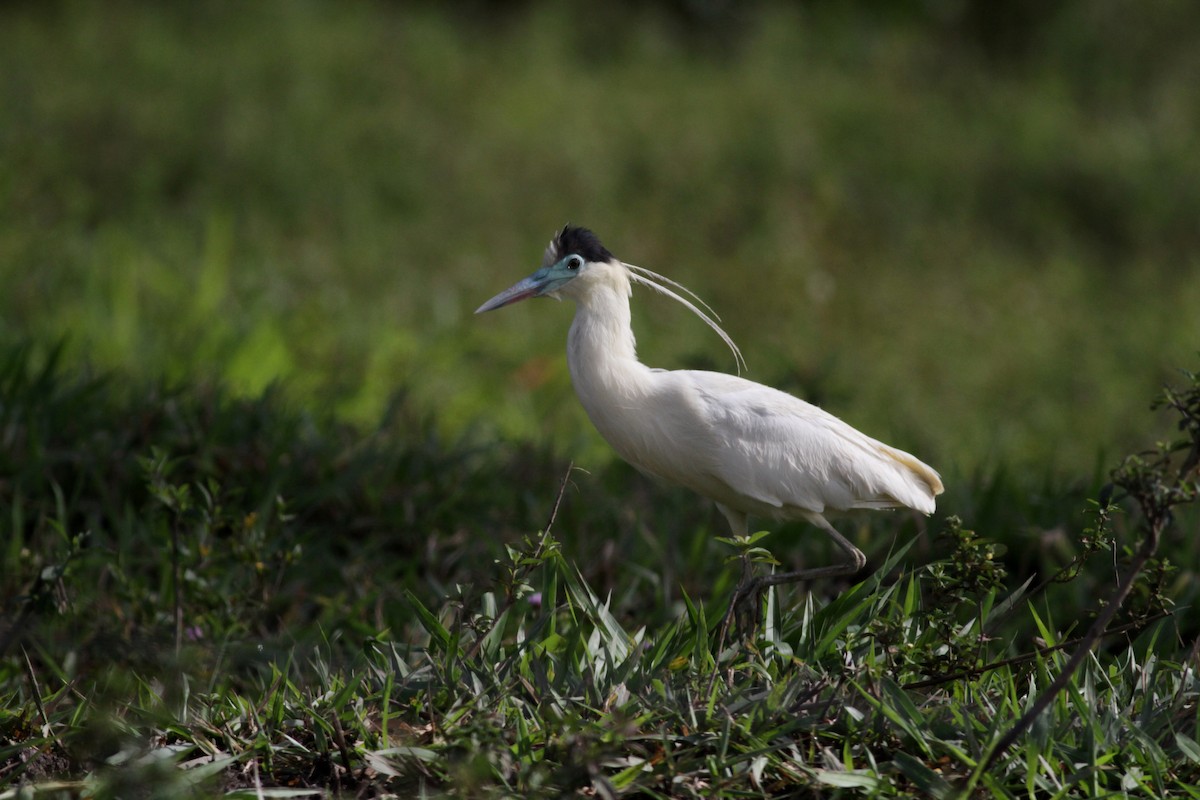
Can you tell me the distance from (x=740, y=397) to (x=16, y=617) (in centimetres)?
193

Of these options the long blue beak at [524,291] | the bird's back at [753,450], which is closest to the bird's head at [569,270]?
the long blue beak at [524,291]

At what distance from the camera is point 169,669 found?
2.48m

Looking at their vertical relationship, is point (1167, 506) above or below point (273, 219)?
above

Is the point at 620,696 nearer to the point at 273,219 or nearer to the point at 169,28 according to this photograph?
the point at 273,219

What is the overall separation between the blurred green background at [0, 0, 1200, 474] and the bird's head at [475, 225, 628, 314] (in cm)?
179

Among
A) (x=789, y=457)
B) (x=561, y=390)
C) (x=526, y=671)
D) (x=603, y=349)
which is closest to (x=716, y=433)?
(x=789, y=457)

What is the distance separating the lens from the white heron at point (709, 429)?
9.53 ft

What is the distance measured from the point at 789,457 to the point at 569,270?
2.20 ft

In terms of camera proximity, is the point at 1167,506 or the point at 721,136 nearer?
the point at 1167,506

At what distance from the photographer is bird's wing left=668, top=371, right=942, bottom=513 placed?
292cm

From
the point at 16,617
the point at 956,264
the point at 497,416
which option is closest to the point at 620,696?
the point at 16,617

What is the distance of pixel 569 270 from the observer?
2992 millimetres

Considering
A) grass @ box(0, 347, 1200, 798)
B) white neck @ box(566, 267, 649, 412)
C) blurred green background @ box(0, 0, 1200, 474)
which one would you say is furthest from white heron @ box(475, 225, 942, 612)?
blurred green background @ box(0, 0, 1200, 474)

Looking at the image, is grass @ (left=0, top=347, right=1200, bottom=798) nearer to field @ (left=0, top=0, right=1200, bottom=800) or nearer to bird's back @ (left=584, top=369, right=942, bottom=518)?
Result: field @ (left=0, top=0, right=1200, bottom=800)
